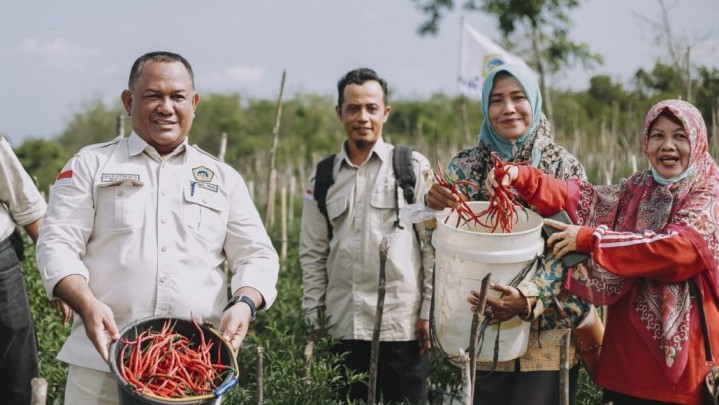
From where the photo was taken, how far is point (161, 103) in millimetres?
2443

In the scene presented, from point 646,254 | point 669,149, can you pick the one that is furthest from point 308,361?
point 669,149

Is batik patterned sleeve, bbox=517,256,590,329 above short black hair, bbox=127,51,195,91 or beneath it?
beneath

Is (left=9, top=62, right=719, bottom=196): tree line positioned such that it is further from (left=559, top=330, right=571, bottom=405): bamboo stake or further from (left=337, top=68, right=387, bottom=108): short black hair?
(left=559, top=330, right=571, bottom=405): bamboo stake

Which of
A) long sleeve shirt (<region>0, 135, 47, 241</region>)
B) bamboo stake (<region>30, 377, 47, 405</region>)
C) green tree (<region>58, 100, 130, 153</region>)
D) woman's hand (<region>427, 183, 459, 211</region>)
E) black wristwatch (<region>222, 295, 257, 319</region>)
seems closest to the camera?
bamboo stake (<region>30, 377, 47, 405</region>)

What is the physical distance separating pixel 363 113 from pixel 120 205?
5.37 feet

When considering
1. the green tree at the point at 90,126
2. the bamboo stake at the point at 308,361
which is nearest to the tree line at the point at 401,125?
the green tree at the point at 90,126

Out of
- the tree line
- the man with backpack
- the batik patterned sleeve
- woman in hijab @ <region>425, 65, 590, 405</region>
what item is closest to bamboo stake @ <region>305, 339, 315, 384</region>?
the man with backpack

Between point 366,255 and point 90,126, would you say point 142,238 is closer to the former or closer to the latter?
point 366,255

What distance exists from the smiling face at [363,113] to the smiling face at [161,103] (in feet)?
4.30

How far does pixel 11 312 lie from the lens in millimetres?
3299

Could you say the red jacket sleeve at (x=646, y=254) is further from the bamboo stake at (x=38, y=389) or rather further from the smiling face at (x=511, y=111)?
the bamboo stake at (x=38, y=389)

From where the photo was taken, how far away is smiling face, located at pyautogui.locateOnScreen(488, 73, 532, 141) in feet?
9.29

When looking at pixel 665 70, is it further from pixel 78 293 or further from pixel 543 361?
pixel 78 293

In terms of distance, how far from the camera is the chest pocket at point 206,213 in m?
2.48
